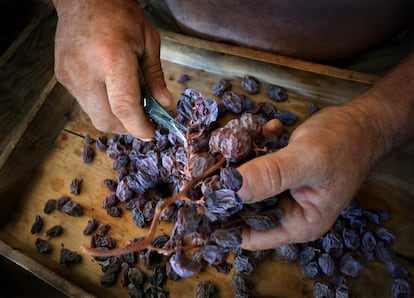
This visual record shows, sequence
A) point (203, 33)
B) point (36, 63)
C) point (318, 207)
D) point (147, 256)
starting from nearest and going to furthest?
point (318, 207)
point (147, 256)
point (203, 33)
point (36, 63)

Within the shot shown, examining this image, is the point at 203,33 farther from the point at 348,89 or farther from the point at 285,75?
the point at 348,89

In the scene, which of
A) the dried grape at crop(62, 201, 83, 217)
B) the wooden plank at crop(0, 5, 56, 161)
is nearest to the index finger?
the dried grape at crop(62, 201, 83, 217)

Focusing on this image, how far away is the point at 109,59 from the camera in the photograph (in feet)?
4.09

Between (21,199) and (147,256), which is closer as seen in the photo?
(147,256)

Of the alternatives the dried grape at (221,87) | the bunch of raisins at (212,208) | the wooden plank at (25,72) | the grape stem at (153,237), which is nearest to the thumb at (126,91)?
the bunch of raisins at (212,208)

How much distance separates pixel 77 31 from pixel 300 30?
921 mm

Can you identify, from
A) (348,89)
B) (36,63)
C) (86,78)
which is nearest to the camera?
(86,78)

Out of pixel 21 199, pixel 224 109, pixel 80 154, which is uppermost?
pixel 224 109

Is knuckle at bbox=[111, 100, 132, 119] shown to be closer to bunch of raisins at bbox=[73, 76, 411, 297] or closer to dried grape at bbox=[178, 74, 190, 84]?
bunch of raisins at bbox=[73, 76, 411, 297]

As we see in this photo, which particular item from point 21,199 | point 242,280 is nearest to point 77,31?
point 21,199

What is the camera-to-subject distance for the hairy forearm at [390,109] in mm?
1301

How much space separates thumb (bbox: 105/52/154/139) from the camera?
1.20 m

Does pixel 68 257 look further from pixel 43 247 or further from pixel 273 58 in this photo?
pixel 273 58

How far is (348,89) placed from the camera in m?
1.65
